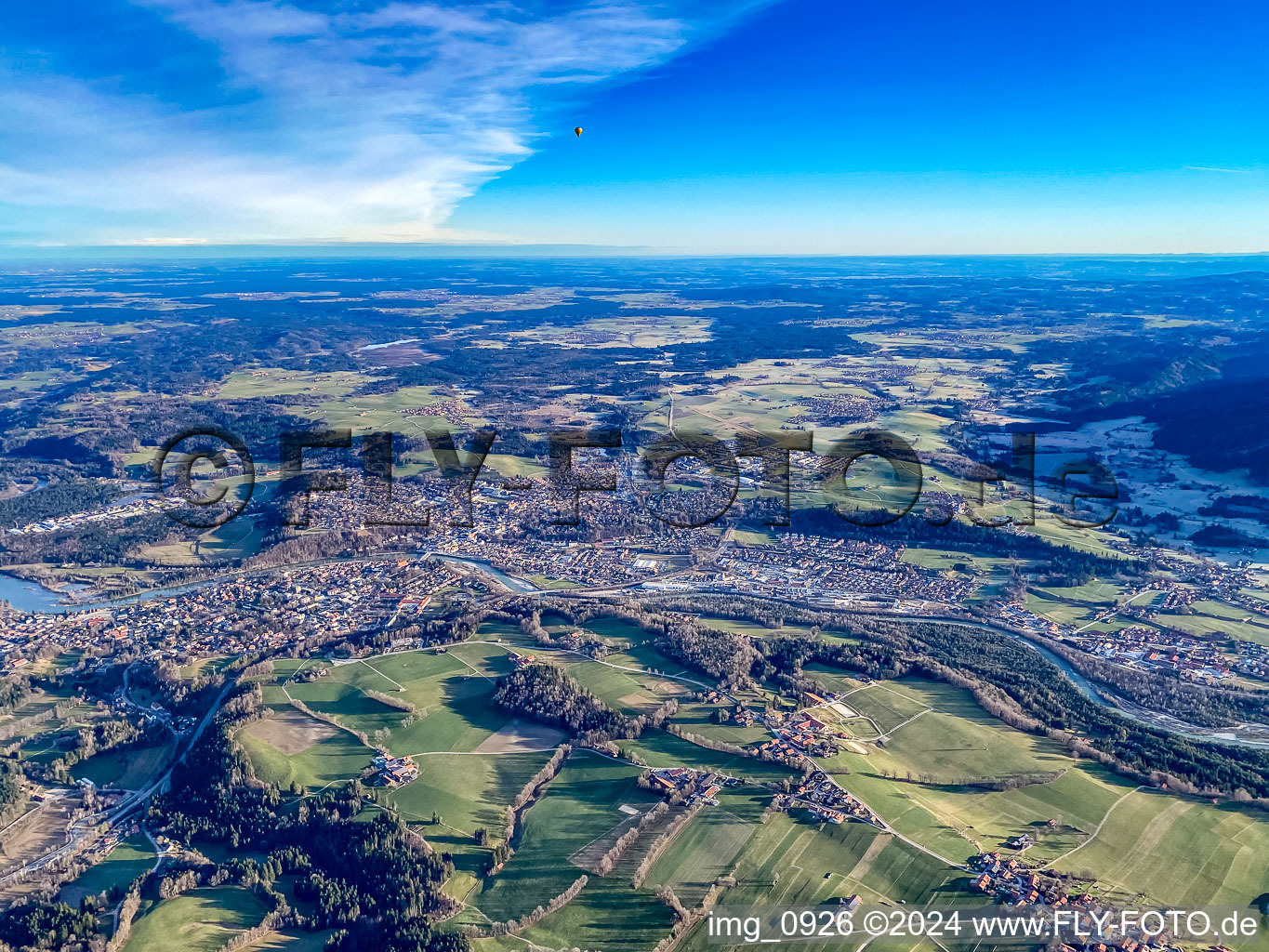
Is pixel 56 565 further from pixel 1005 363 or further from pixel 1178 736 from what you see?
pixel 1005 363

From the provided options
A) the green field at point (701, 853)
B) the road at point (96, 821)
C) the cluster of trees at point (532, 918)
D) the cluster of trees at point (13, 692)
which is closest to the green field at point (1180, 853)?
the green field at point (701, 853)

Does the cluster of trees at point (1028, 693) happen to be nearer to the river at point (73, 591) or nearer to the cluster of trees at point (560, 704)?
the cluster of trees at point (560, 704)

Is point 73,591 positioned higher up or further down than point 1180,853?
higher up

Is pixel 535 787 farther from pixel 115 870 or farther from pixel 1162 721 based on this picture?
pixel 1162 721

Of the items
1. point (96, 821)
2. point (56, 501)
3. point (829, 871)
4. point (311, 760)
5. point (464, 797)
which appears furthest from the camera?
point (56, 501)

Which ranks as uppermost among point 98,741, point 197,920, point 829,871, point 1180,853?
point 98,741

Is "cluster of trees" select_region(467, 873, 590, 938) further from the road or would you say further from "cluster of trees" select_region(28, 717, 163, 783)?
"cluster of trees" select_region(28, 717, 163, 783)

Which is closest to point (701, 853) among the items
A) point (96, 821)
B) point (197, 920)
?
point (197, 920)

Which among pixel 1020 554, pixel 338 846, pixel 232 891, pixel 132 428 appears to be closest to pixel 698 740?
pixel 338 846
